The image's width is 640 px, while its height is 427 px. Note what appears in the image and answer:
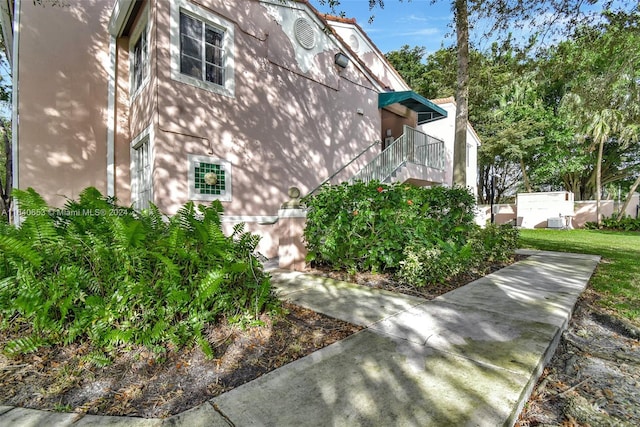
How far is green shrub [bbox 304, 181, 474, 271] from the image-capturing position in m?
4.45

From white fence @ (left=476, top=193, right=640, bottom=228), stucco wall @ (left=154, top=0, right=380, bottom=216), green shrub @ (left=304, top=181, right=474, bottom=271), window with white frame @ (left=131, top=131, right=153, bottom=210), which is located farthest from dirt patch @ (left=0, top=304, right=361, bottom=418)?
white fence @ (left=476, top=193, right=640, bottom=228)

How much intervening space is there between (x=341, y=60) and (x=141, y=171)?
6.25m

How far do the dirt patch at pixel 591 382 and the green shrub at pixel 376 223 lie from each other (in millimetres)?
1991

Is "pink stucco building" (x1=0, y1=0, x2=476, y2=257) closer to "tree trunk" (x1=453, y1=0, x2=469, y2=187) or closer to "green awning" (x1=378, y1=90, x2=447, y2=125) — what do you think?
"green awning" (x1=378, y1=90, x2=447, y2=125)

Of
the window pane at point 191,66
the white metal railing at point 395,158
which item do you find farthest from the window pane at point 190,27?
the white metal railing at point 395,158

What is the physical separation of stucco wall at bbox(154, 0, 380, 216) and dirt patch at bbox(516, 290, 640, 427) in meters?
5.87

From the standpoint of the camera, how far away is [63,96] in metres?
6.72

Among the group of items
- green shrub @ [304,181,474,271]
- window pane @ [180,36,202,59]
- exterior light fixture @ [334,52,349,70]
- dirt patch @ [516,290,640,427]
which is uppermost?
exterior light fixture @ [334,52,349,70]

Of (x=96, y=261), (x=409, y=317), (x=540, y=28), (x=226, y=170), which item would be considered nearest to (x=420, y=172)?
(x=540, y=28)

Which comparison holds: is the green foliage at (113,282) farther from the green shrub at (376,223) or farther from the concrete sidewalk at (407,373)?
the green shrub at (376,223)

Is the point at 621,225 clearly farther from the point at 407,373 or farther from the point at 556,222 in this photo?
the point at 407,373

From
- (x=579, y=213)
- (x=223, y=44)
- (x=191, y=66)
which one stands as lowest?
(x=579, y=213)

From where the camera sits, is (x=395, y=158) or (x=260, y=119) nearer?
(x=260, y=119)

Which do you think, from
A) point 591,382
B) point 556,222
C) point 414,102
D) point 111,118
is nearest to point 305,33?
point 414,102
